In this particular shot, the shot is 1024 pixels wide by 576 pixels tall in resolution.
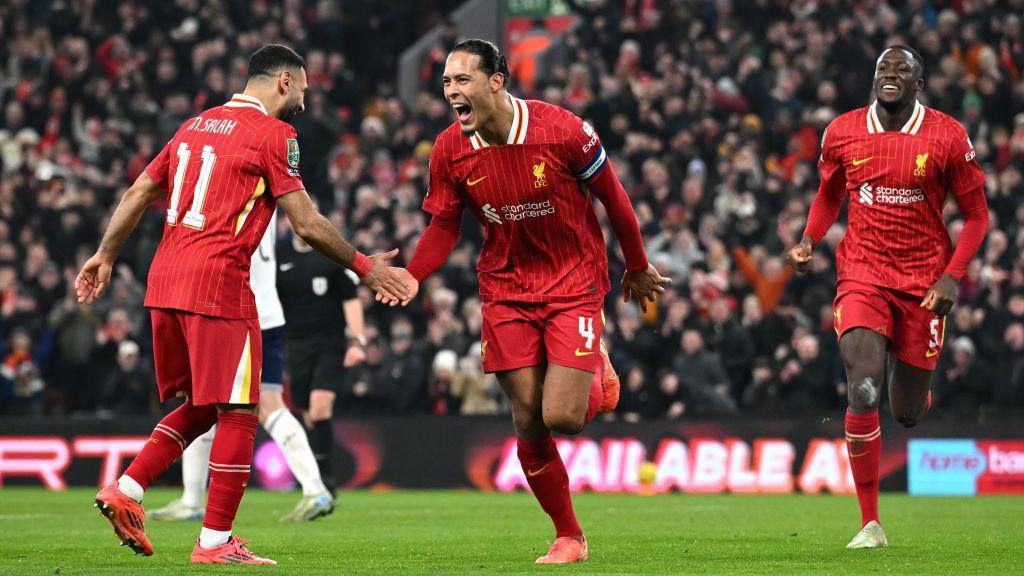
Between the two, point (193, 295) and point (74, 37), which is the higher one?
point (74, 37)

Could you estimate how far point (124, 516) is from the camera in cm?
768

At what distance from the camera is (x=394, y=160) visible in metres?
23.9

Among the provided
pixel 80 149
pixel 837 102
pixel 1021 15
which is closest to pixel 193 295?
pixel 837 102

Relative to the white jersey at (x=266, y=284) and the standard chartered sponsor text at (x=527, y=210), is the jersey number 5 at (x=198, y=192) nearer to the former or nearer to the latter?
the standard chartered sponsor text at (x=527, y=210)

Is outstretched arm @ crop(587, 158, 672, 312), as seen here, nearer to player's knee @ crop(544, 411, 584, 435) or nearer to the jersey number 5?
player's knee @ crop(544, 411, 584, 435)

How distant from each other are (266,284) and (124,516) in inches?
177

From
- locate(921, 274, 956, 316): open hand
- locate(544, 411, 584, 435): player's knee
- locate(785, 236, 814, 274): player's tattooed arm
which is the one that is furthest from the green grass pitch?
locate(785, 236, 814, 274): player's tattooed arm

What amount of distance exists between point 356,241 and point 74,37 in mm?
8499

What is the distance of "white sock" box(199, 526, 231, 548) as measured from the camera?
7910 millimetres

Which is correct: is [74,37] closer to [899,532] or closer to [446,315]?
[446,315]

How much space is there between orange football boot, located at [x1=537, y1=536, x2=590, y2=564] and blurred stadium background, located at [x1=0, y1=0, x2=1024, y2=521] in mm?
7253

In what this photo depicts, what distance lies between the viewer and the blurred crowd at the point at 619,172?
18.2 metres

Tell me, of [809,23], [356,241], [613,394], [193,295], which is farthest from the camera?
[809,23]

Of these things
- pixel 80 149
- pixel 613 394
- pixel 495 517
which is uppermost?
pixel 80 149
